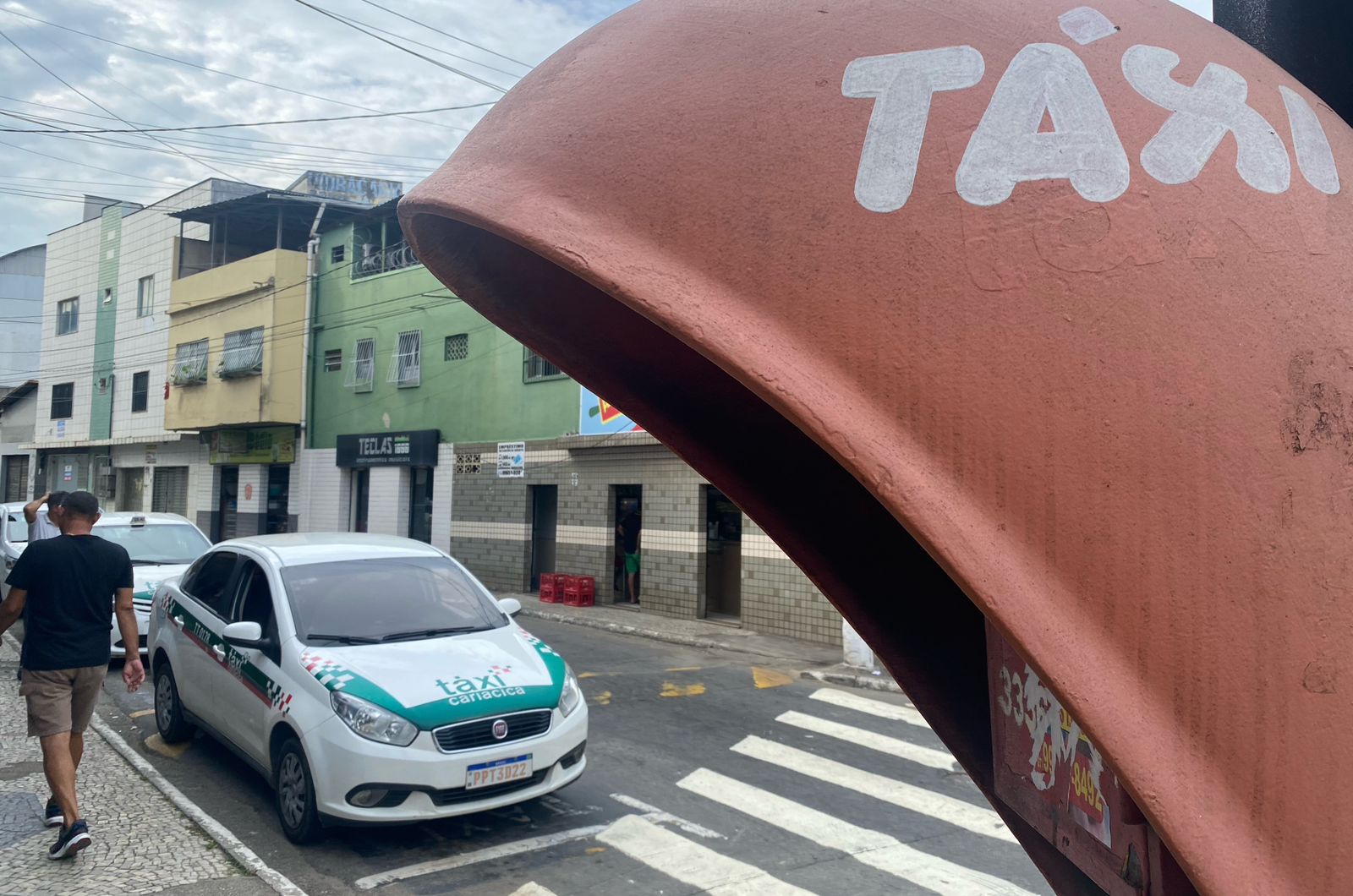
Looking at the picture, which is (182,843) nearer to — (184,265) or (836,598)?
(836,598)

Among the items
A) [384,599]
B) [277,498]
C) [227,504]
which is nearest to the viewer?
[384,599]

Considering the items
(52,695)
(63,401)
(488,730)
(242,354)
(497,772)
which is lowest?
(497,772)

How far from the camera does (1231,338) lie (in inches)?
47.8

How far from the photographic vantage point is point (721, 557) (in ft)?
59.3

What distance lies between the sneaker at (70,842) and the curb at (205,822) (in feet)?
2.19

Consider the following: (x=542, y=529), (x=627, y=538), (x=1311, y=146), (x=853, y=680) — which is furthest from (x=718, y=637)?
(x=1311, y=146)

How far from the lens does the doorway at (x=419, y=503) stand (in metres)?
24.7

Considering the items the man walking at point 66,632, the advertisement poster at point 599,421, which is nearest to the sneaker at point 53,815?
the man walking at point 66,632

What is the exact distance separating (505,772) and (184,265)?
33.6m

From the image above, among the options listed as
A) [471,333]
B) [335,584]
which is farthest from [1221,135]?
[471,333]

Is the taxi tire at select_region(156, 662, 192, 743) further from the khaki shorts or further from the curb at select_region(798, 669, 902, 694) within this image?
the curb at select_region(798, 669, 902, 694)

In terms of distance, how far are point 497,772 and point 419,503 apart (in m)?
19.8

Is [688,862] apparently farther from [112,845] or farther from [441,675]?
[112,845]

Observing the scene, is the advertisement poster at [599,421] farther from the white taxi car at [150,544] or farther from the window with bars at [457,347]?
the white taxi car at [150,544]
